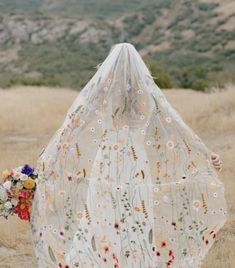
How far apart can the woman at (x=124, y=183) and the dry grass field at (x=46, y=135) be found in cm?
129

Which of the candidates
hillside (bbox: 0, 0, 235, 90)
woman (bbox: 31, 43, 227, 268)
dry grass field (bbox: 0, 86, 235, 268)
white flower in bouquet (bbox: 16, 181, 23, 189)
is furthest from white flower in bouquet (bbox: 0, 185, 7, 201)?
hillside (bbox: 0, 0, 235, 90)

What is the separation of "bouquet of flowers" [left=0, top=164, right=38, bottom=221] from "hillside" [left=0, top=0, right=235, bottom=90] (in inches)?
1571

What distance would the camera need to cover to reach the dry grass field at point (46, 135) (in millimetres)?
6926

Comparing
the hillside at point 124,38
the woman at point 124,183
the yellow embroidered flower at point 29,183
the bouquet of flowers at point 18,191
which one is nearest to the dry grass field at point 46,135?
the woman at point 124,183

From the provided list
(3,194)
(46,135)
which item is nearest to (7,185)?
(3,194)

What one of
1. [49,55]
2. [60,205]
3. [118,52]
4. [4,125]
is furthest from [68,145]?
[49,55]

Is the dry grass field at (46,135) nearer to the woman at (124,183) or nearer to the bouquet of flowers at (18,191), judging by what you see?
the woman at (124,183)

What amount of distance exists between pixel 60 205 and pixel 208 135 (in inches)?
415

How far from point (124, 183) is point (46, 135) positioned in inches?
450

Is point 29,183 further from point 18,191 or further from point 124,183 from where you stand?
point 124,183

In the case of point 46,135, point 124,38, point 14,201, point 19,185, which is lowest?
point 124,38

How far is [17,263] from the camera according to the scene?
6.71 m

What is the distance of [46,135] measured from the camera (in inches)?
637

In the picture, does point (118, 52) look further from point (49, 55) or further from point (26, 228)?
point (49, 55)
